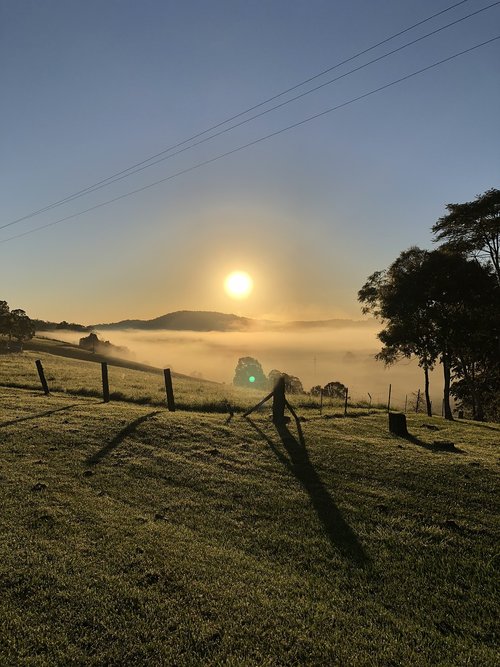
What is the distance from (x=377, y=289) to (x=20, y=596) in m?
36.9

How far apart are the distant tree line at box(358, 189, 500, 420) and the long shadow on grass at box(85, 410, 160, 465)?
2329cm

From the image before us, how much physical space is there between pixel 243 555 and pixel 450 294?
2956 centimetres

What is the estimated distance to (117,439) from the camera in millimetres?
14562

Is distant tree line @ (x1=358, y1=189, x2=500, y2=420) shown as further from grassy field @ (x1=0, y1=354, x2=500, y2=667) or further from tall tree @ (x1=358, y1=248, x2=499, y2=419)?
grassy field @ (x1=0, y1=354, x2=500, y2=667)

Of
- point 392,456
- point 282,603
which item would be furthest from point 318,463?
point 282,603

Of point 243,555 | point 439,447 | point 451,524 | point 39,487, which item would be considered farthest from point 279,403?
point 243,555

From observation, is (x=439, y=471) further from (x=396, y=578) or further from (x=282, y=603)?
(x=282, y=603)

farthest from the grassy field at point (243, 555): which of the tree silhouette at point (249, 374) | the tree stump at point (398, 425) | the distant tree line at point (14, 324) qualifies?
the tree silhouette at point (249, 374)

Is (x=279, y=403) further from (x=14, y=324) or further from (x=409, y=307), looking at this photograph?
(x=14, y=324)

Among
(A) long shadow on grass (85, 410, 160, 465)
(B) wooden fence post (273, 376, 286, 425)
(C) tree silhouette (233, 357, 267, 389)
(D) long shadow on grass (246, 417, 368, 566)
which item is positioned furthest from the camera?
(C) tree silhouette (233, 357, 267, 389)

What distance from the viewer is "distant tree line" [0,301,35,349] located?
84.2m

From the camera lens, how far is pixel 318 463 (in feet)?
41.8

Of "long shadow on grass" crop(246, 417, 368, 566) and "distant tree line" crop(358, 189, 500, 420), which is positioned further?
"distant tree line" crop(358, 189, 500, 420)

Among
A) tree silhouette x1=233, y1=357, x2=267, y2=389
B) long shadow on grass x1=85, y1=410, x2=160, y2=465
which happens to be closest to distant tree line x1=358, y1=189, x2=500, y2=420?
long shadow on grass x1=85, y1=410, x2=160, y2=465
